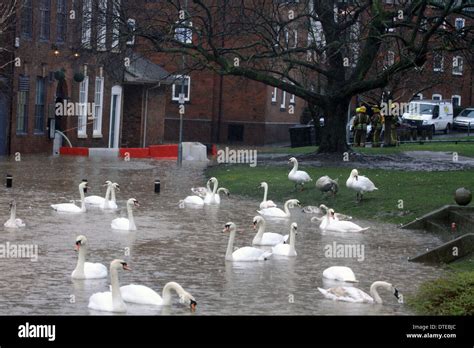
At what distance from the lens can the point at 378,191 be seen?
34.2 metres

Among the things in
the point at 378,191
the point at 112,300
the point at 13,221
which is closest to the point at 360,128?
the point at 378,191

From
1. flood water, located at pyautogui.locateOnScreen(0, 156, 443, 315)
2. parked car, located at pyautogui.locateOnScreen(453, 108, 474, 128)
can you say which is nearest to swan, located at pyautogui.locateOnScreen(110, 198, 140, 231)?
flood water, located at pyautogui.locateOnScreen(0, 156, 443, 315)

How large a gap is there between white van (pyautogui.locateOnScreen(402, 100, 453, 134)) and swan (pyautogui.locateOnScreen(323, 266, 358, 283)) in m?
55.8

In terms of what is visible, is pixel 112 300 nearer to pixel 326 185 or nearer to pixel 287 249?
pixel 287 249

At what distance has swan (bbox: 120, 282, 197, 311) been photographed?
1809 cm

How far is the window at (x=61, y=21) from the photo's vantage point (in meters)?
56.0

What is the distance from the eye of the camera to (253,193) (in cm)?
3716

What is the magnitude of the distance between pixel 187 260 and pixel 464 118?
6209 cm

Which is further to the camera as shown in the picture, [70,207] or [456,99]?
[456,99]

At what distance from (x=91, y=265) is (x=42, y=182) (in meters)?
18.5

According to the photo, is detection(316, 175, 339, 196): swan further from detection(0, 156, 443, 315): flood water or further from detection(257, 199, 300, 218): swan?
detection(257, 199, 300, 218): swan

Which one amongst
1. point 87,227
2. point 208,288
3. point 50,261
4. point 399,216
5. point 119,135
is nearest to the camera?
point 208,288
